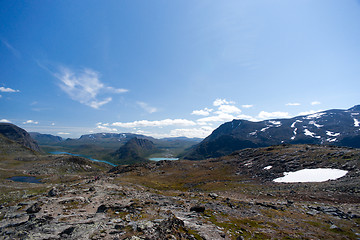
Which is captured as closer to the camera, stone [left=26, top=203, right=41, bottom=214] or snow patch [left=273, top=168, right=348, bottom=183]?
stone [left=26, top=203, right=41, bottom=214]

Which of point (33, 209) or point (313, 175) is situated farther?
point (313, 175)

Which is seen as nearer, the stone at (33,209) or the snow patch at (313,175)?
the stone at (33,209)

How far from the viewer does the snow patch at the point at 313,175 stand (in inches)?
1673

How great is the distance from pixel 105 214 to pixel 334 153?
77.3 metres

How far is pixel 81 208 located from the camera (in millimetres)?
21922

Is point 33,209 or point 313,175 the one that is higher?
point 33,209

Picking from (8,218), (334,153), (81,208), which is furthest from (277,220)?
(334,153)

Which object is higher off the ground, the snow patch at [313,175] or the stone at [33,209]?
the stone at [33,209]

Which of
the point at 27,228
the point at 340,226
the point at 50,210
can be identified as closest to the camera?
the point at 27,228

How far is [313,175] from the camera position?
4631 centimetres

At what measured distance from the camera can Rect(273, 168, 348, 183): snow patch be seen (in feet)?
139

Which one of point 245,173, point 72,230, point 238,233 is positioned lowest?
point 245,173

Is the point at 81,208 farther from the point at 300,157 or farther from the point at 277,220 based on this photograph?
the point at 300,157

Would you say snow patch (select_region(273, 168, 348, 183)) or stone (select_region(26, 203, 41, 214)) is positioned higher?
stone (select_region(26, 203, 41, 214))
